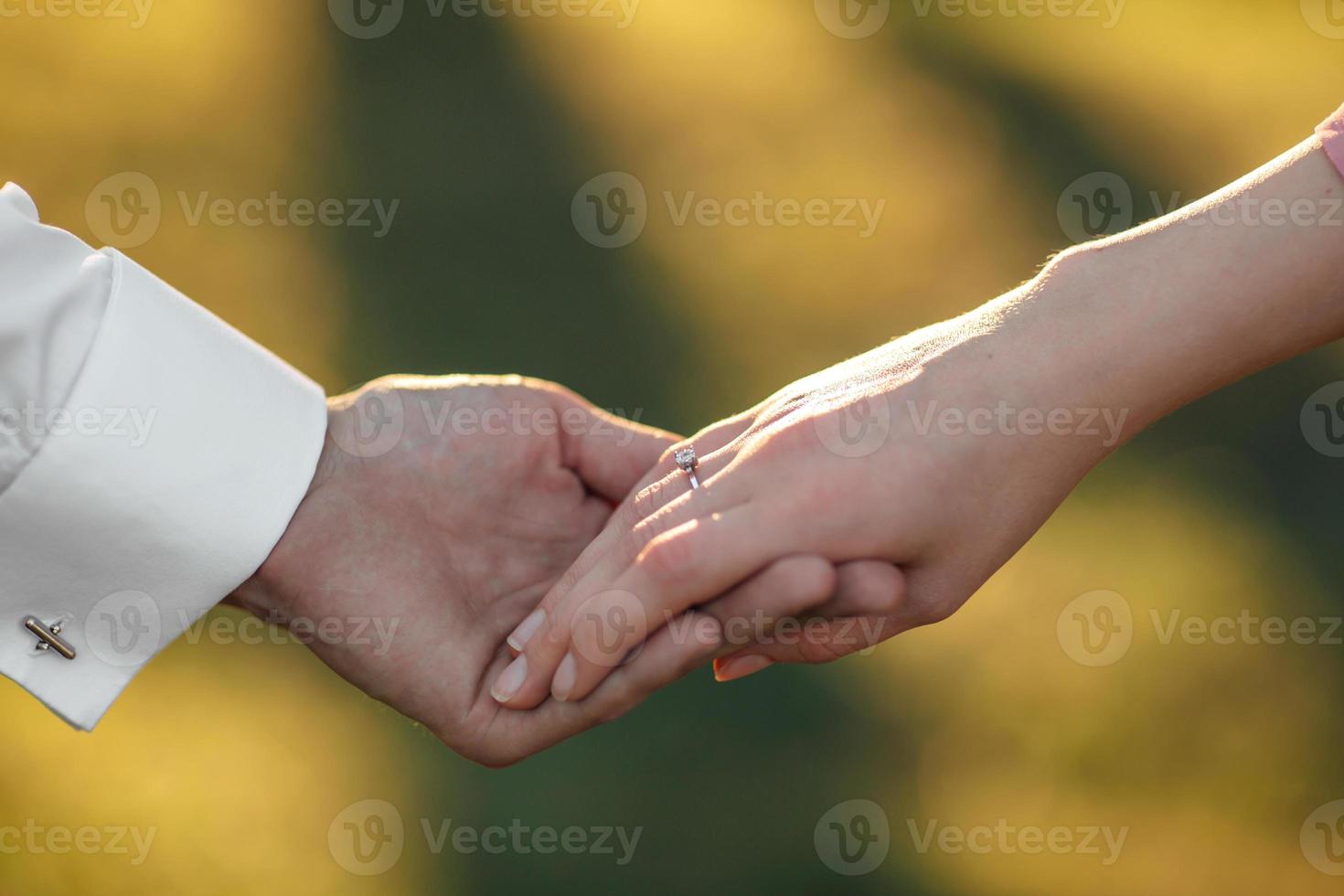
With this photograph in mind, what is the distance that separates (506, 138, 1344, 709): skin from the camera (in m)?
1.25

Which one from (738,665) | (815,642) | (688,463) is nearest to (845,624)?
(815,642)

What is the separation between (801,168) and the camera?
3.06 meters

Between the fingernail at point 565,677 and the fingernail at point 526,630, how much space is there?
61mm

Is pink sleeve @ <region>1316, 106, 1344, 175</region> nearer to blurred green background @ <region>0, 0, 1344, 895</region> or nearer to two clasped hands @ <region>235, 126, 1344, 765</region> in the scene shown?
two clasped hands @ <region>235, 126, 1344, 765</region>

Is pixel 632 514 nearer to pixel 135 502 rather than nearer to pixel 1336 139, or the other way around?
pixel 135 502

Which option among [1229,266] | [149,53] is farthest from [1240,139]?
[149,53]

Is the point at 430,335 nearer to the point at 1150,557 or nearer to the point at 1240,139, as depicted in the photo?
the point at 1150,557

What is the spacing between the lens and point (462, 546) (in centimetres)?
154

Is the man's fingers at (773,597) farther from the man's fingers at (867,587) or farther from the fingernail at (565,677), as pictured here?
the fingernail at (565,677)

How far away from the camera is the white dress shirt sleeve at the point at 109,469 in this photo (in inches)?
48.1

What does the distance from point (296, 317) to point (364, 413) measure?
1.43 m

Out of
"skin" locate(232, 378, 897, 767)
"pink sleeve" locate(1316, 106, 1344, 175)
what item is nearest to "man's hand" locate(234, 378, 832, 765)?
"skin" locate(232, 378, 897, 767)

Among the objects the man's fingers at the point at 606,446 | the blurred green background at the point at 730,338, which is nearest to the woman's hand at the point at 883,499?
the man's fingers at the point at 606,446

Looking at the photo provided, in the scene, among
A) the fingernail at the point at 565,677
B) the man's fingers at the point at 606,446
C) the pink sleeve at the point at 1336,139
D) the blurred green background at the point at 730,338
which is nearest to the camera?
the pink sleeve at the point at 1336,139
